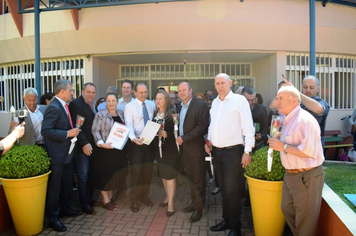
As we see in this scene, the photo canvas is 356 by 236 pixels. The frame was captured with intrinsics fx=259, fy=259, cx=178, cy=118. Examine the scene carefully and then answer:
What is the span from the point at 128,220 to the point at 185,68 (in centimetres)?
707

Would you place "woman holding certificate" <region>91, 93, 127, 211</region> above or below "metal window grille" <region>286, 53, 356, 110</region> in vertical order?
below

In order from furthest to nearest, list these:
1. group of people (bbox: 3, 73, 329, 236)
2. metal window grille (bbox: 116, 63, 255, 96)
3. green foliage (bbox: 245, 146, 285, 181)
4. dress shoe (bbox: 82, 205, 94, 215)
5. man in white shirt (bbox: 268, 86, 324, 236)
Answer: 1. metal window grille (bbox: 116, 63, 255, 96)
2. dress shoe (bbox: 82, 205, 94, 215)
3. green foliage (bbox: 245, 146, 285, 181)
4. group of people (bbox: 3, 73, 329, 236)
5. man in white shirt (bbox: 268, 86, 324, 236)

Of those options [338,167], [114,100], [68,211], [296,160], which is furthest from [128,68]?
[296,160]

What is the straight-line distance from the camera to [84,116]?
173 inches

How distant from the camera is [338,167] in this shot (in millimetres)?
5711

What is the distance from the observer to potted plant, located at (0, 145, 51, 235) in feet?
11.4

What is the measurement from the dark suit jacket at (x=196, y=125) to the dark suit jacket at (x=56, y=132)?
5.93 ft

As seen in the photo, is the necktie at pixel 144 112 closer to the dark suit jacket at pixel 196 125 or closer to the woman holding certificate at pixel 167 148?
the woman holding certificate at pixel 167 148

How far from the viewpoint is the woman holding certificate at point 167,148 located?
4.28m

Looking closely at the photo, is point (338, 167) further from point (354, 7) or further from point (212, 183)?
point (354, 7)

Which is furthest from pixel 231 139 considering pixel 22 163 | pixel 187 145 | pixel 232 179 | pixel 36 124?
pixel 36 124

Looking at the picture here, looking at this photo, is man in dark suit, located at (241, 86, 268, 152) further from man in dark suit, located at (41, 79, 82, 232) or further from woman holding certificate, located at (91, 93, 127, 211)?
man in dark suit, located at (41, 79, 82, 232)

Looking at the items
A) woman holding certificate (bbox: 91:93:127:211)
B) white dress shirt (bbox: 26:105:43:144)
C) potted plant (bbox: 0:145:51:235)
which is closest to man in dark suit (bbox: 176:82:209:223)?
woman holding certificate (bbox: 91:93:127:211)

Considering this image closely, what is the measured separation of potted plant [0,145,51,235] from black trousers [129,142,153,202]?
53.1 inches
